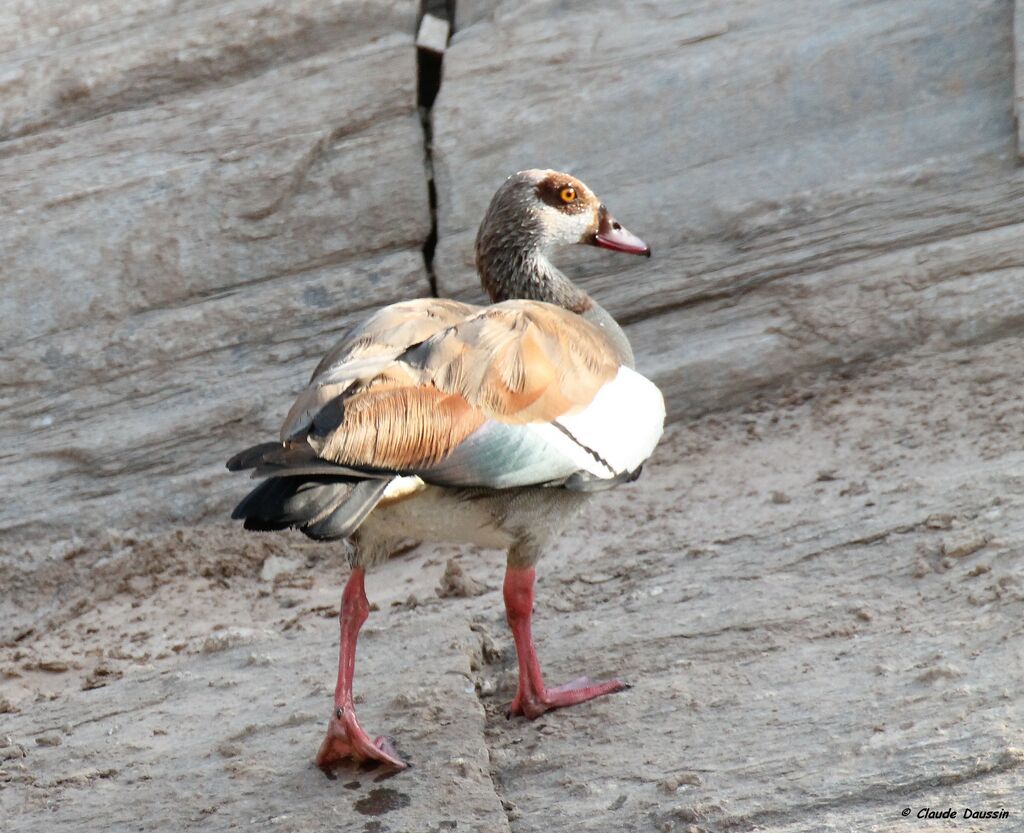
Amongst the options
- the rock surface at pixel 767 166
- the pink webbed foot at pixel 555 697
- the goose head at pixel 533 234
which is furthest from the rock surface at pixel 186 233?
the pink webbed foot at pixel 555 697

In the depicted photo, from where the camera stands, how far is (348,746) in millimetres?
3947

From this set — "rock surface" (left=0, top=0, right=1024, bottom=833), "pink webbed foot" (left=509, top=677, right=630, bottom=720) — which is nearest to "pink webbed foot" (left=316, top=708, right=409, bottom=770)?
"pink webbed foot" (left=509, top=677, right=630, bottom=720)

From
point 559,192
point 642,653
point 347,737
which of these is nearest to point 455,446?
point 347,737

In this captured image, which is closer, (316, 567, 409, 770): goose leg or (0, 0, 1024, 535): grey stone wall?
(316, 567, 409, 770): goose leg

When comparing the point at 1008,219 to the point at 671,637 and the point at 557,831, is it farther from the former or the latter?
the point at 557,831

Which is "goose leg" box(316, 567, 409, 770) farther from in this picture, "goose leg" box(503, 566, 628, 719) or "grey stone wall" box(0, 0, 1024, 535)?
"grey stone wall" box(0, 0, 1024, 535)

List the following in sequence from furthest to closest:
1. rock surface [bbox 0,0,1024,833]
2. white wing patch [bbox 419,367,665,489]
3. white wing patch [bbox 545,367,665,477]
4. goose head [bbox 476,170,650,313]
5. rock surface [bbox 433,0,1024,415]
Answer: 1. rock surface [bbox 433,0,1024,415]
2. rock surface [bbox 0,0,1024,833]
3. goose head [bbox 476,170,650,313]
4. white wing patch [bbox 545,367,665,477]
5. white wing patch [bbox 419,367,665,489]

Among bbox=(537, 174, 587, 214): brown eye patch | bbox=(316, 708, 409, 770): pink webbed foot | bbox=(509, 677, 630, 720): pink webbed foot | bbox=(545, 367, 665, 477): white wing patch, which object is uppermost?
bbox=(537, 174, 587, 214): brown eye patch

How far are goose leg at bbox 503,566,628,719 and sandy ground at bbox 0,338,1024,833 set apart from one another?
0.16ft

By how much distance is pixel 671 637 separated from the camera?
4.50 m

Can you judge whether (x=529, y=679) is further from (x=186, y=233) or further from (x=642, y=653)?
(x=186, y=233)

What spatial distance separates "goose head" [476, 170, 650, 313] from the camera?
531 centimetres

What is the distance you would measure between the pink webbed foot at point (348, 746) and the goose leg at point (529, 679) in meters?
0.47

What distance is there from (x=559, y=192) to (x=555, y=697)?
2.01 m
